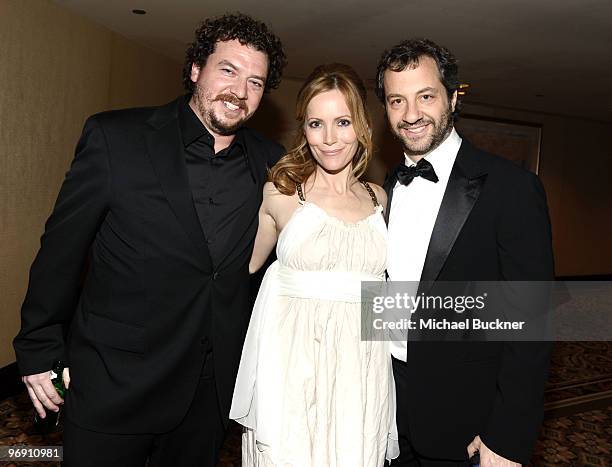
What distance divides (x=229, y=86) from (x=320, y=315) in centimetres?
92

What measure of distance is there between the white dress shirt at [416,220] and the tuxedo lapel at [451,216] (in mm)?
101

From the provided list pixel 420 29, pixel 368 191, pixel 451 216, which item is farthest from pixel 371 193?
pixel 420 29

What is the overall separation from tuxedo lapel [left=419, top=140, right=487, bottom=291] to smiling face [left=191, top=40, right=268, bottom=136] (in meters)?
0.80

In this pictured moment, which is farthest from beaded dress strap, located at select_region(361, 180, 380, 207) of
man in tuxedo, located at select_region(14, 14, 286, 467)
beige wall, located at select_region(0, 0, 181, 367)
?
beige wall, located at select_region(0, 0, 181, 367)

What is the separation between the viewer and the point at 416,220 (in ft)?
7.06

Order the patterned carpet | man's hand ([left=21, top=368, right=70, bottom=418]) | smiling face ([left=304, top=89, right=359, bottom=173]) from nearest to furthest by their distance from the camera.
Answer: man's hand ([left=21, top=368, right=70, bottom=418]) < smiling face ([left=304, top=89, right=359, bottom=173]) < the patterned carpet

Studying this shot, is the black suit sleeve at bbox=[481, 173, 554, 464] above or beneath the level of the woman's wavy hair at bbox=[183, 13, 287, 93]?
beneath

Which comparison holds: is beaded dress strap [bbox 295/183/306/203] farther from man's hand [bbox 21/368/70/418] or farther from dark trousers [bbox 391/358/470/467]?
man's hand [bbox 21/368/70/418]

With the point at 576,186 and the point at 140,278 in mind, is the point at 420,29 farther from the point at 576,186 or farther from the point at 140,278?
the point at 576,186

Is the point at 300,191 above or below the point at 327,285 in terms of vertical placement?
above

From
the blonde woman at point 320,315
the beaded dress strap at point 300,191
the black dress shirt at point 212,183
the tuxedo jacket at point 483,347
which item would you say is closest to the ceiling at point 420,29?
the blonde woman at point 320,315

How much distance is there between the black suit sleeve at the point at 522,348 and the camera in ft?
6.15

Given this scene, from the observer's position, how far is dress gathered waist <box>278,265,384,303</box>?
7.06 ft

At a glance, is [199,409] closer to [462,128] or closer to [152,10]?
[152,10]
